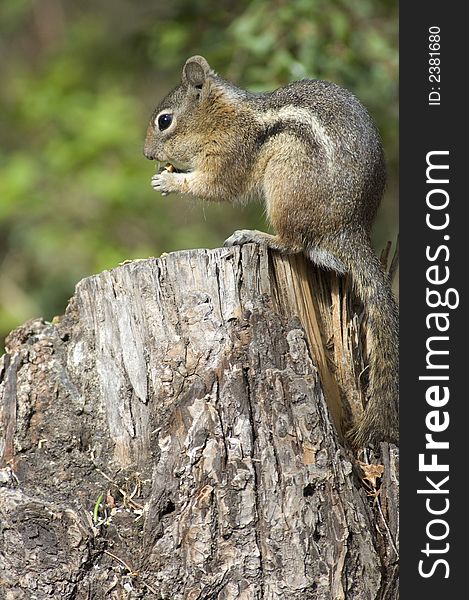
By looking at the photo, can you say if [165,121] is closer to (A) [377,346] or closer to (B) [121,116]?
(A) [377,346]

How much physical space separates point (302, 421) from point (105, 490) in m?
0.64

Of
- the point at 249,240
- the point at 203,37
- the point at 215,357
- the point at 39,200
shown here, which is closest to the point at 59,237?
the point at 39,200

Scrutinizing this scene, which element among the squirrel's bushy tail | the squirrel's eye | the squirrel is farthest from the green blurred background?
the squirrel's bushy tail

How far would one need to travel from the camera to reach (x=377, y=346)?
3018 mm

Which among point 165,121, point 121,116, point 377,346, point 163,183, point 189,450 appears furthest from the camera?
point 121,116

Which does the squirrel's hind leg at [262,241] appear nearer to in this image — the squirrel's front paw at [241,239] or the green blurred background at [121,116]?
the squirrel's front paw at [241,239]

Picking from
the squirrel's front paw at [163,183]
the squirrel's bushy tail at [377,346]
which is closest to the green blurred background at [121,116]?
the squirrel's front paw at [163,183]

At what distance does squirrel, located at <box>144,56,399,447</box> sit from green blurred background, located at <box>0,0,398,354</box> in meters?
0.47

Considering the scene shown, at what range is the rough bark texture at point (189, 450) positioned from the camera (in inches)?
99.0

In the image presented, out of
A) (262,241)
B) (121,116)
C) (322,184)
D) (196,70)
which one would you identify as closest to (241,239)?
(262,241)

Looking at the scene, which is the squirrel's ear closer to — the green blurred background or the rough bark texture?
the green blurred background

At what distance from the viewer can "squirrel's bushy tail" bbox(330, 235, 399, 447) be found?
289 cm

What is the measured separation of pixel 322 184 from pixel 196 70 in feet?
3.10

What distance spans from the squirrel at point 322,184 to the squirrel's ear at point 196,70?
232mm
